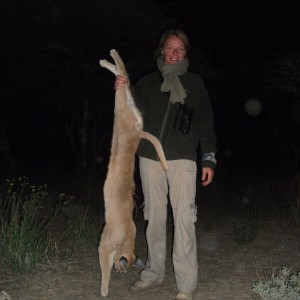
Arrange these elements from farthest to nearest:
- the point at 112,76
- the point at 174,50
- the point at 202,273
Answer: the point at 112,76, the point at 202,273, the point at 174,50

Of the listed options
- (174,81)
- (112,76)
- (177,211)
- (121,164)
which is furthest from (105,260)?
(112,76)

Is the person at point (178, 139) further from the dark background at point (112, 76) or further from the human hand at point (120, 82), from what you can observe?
the dark background at point (112, 76)

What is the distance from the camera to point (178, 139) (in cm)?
423

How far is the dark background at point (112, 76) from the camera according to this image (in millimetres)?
11828

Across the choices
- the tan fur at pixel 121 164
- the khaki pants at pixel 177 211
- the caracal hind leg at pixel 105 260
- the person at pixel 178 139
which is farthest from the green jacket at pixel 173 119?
the caracal hind leg at pixel 105 260

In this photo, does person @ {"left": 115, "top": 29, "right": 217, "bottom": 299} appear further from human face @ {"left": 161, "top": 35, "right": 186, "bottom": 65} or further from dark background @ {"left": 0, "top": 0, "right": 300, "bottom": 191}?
dark background @ {"left": 0, "top": 0, "right": 300, "bottom": 191}

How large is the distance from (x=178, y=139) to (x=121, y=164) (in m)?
0.57

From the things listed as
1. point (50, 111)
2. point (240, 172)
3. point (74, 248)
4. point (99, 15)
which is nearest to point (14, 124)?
point (50, 111)

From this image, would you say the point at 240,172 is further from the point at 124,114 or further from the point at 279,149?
the point at 124,114

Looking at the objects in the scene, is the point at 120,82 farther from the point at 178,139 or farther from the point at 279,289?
the point at 279,289

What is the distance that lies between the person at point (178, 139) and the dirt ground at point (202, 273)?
1.78 ft

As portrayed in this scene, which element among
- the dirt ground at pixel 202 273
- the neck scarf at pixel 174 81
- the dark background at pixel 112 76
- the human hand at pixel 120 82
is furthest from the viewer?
the dark background at pixel 112 76

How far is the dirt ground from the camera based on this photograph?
4590 mm

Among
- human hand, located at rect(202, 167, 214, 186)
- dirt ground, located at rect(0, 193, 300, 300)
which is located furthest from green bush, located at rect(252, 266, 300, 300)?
human hand, located at rect(202, 167, 214, 186)
